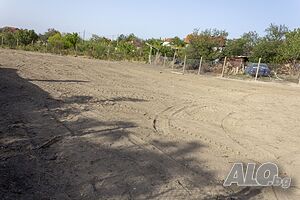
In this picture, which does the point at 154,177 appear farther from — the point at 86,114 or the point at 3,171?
the point at 86,114

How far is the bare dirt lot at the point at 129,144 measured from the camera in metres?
5.42

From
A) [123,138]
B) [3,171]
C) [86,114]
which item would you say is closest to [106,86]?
[86,114]

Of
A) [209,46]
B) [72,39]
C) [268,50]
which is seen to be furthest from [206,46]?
[72,39]

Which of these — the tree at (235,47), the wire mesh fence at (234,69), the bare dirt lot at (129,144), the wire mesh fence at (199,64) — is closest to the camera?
the bare dirt lot at (129,144)

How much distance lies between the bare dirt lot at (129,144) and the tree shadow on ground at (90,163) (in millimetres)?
15

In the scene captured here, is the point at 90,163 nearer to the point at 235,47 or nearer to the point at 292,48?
the point at 292,48

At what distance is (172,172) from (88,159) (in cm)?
145

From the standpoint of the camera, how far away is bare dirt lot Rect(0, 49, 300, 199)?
213 inches

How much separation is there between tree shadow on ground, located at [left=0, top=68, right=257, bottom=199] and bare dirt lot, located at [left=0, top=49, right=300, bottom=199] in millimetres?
15

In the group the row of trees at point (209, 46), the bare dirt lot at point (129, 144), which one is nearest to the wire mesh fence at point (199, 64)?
the row of trees at point (209, 46)

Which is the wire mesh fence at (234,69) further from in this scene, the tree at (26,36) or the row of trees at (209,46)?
the tree at (26,36)

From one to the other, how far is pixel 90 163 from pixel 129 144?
4.17ft

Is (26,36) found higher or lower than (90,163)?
higher

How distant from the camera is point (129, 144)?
719 centimetres
